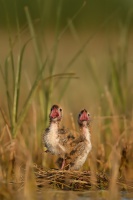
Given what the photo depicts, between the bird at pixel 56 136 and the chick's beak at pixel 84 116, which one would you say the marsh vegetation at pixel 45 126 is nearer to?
the bird at pixel 56 136

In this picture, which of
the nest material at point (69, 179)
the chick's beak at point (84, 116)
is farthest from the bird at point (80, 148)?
the nest material at point (69, 179)

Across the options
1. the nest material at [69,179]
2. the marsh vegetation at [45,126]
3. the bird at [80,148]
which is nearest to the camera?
the marsh vegetation at [45,126]

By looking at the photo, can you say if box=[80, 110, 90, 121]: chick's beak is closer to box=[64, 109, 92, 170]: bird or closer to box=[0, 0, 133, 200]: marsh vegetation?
box=[64, 109, 92, 170]: bird

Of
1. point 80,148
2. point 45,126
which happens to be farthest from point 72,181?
point 45,126

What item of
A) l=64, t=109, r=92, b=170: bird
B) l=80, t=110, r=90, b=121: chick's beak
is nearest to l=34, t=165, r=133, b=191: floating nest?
l=64, t=109, r=92, b=170: bird

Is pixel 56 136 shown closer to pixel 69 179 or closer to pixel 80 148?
pixel 80 148

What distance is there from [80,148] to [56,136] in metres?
0.22

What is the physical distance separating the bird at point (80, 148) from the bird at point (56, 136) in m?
0.05

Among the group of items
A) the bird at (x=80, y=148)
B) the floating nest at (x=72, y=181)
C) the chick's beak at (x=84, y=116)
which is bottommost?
the floating nest at (x=72, y=181)

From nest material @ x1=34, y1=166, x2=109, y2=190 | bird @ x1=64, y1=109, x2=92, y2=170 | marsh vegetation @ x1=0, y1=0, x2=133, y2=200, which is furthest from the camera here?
bird @ x1=64, y1=109, x2=92, y2=170

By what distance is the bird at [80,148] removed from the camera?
6.53m

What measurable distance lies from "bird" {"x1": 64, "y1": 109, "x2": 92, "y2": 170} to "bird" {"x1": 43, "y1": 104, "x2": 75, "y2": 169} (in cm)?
5

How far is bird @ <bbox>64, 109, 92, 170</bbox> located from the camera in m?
6.53

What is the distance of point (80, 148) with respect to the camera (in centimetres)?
652
